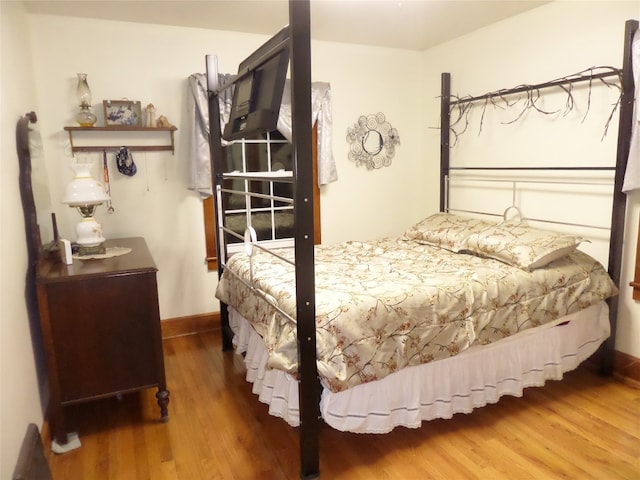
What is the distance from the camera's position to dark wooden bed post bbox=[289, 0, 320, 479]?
155 cm

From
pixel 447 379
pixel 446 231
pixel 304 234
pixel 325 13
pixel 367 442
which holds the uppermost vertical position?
pixel 325 13

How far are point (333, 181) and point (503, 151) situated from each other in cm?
128

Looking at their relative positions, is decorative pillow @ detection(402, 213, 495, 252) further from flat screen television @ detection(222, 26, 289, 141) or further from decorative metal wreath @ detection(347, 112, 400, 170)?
flat screen television @ detection(222, 26, 289, 141)

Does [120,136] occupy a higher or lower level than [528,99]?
lower

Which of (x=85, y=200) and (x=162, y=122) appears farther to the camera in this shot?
(x=162, y=122)

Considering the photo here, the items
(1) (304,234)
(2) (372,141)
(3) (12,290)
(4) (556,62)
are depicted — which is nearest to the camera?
(1) (304,234)

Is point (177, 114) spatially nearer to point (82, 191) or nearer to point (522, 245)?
point (82, 191)

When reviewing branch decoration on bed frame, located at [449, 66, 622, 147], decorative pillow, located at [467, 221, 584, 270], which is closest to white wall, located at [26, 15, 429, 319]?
branch decoration on bed frame, located at [449, 66, 622, 147]

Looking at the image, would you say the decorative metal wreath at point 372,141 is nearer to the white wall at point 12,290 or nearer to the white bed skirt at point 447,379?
the white bed skirt at point 447,379

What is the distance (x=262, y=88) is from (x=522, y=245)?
1606 millimetres

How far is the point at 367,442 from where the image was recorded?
6.82ft

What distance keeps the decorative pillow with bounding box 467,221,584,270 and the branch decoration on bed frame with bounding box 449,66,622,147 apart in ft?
2.26

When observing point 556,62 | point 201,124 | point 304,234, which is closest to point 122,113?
point 201,124

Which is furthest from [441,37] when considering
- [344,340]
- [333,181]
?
[344,340]
